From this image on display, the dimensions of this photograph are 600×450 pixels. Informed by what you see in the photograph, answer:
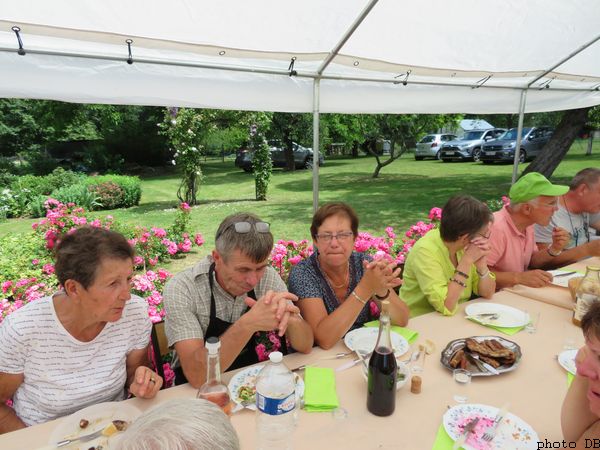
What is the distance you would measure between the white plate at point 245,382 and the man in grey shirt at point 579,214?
10.3 ft

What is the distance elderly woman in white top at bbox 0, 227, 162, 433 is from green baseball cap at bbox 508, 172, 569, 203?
286 centimetres

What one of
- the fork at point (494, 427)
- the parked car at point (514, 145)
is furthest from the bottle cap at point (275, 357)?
the parked car at point (514, 145)

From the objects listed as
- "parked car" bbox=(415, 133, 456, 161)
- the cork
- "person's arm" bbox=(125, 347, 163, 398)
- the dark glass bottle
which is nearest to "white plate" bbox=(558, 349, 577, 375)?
the cork

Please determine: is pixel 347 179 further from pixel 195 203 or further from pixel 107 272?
pixel 107 272

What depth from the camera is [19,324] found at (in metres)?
1.58

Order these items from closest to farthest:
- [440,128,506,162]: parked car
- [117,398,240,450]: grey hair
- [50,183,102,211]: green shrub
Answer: [117,398,240,450]: grey hair
[50,183,102,211]: green shrub
[440,128,506,162]: parked car

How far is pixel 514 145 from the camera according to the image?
1748 centimetres

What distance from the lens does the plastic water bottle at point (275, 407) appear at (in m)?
1.20

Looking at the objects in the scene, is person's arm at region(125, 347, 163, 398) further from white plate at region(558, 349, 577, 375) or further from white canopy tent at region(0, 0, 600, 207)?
white canopy tent at region(0, 0, 600, 207)

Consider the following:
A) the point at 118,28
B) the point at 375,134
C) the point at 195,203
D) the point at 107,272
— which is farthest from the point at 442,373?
the point at 375,134

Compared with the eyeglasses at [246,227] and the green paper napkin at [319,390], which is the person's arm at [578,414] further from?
the eyeglasses at [246,227]

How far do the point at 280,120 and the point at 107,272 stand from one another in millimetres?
19087

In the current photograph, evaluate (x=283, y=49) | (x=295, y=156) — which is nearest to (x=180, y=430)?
(x=283, y=49)

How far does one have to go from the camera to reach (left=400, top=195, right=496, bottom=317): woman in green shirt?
2354mm
